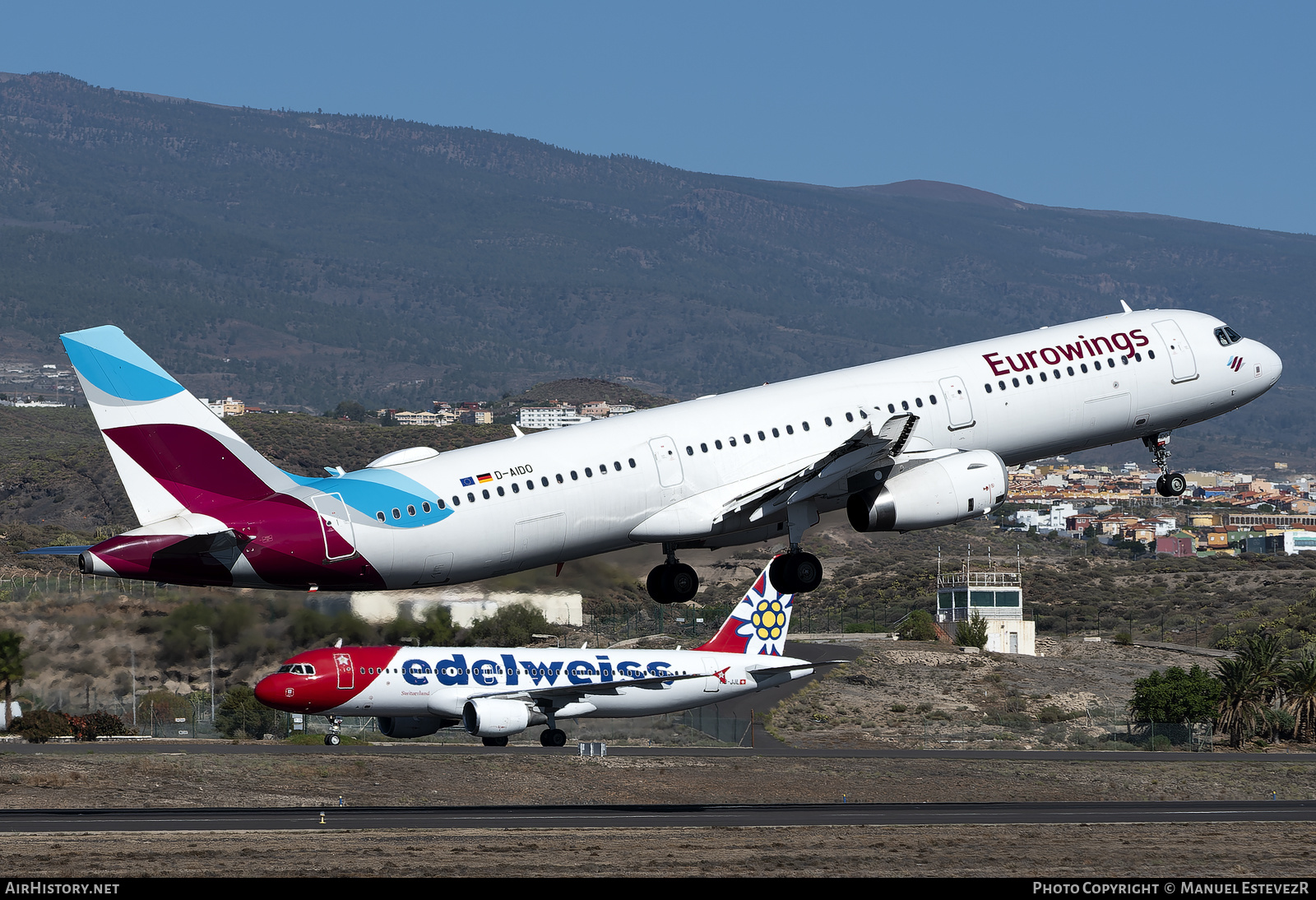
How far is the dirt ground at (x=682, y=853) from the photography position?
43.9m

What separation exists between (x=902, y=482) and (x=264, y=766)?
38093 millimetres

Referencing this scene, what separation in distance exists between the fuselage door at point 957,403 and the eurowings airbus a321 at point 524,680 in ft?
99.5

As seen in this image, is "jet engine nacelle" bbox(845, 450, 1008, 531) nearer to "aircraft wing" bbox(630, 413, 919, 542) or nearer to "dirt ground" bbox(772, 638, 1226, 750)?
"aircraft wing" bbox(630, 413, 919, 542)

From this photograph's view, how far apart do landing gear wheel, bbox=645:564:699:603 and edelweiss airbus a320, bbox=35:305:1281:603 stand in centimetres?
5

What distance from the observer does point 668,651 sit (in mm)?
85000

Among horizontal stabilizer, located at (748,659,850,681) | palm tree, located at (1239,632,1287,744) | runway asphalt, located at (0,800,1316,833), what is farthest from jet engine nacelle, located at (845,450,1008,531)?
palm tree, located at (1239,632,1287,744)

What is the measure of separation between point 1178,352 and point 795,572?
14.4m

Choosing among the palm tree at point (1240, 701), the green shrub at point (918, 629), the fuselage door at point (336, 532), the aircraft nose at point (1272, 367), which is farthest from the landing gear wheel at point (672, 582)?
the green shrub at point (918, 629)

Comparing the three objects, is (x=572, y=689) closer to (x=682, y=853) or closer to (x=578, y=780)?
(x=578, y=780)

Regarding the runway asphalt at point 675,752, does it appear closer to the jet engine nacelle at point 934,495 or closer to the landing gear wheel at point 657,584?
the landing gear wheel at point 657,584

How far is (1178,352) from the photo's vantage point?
164ft

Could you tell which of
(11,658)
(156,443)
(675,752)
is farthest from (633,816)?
(156,443)

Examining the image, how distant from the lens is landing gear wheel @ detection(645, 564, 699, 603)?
45.4 meters

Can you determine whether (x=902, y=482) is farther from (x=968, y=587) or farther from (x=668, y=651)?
(x=968, y=587)
